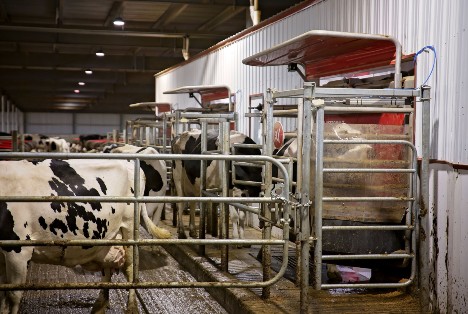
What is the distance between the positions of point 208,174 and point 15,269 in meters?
5.27

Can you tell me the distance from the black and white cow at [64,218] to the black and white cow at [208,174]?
327 centimetres

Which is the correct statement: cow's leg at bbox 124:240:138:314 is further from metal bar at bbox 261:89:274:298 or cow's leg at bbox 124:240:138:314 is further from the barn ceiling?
the barn ceiling

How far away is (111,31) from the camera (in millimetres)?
19625

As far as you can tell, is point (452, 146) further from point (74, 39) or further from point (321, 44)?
point (74, 39)

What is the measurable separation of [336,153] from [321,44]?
1774mm

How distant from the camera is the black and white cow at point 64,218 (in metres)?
5.34

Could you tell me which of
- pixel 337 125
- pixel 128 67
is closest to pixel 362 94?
pixel 337 125

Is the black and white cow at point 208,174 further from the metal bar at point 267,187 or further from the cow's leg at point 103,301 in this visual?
the cow's leg at point 103,301

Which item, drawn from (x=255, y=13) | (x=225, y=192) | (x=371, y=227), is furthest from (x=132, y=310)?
(x=255, y=13)

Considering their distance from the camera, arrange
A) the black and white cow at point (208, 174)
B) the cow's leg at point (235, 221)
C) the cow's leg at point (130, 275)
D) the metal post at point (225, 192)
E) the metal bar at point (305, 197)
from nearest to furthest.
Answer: the metal bar at point (305, 197) → the cow's leg at point (130, 275) → the metal post at point (225, 192) → the black and white cow at point (208, 174) → the cow's leg at point (235, 221)

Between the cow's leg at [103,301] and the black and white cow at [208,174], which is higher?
the black and white cow at [208,174]

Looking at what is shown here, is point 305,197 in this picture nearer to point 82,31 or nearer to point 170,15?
point 82,31

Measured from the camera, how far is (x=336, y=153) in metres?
6.30

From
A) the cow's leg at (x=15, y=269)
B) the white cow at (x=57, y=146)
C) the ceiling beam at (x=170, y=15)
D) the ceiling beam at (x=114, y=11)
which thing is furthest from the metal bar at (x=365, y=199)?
the white cow at (x=57, y=146)
